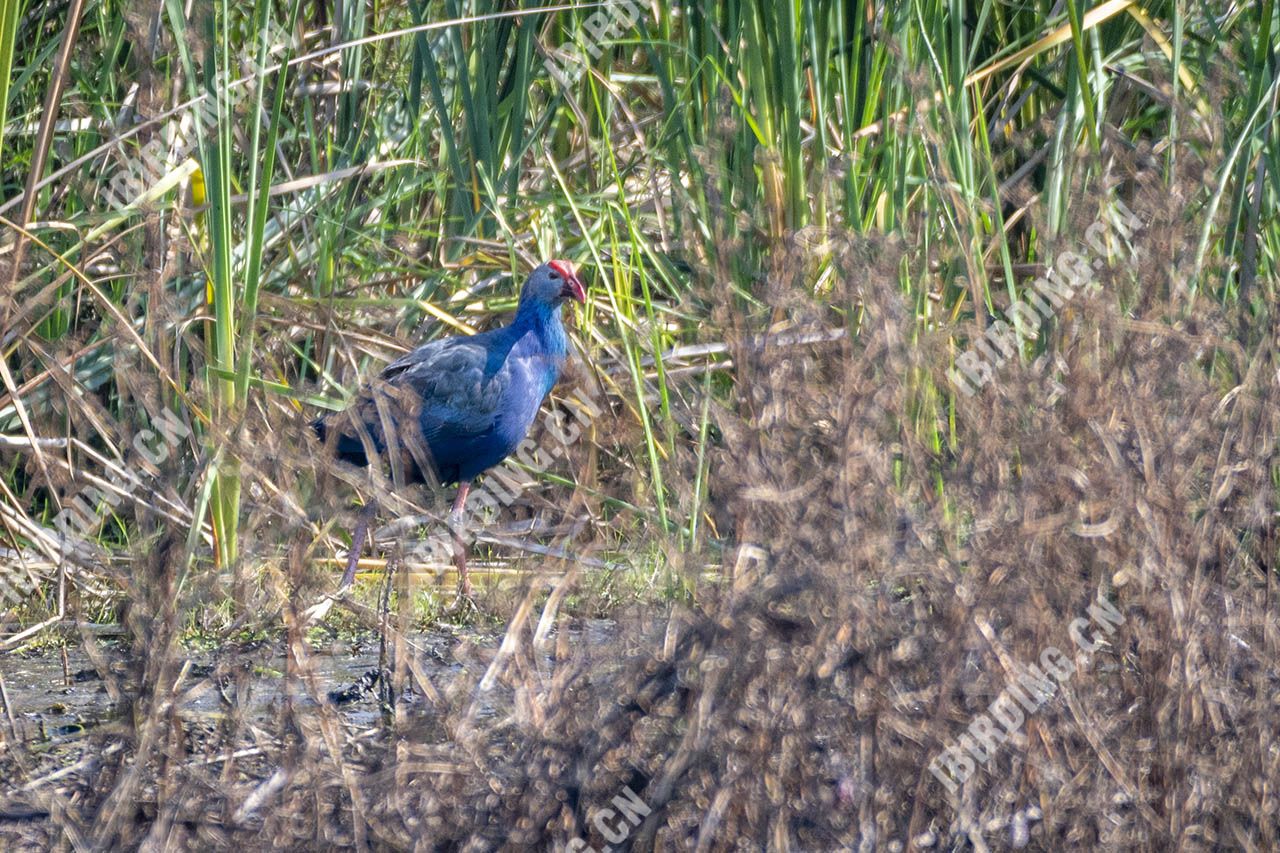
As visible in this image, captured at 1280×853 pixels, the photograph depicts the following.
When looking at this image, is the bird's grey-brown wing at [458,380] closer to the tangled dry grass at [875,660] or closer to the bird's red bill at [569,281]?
the bird's red bill at [569,281]

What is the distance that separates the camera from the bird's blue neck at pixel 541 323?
15.1ft

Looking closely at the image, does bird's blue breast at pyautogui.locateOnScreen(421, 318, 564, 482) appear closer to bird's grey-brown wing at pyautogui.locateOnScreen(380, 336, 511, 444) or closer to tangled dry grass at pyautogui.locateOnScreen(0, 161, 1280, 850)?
bird's grey-brown wing at pyautogui.locateOnScreen(380, 336, 511, 444)

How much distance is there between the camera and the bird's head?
14.9ft

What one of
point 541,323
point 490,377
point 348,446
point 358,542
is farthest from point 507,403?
point 358,542

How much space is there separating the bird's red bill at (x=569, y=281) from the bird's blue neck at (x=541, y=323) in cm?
8

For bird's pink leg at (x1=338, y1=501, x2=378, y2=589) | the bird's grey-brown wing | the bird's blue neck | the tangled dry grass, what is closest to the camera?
the tangled dry grass

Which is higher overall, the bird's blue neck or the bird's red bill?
the bird's red bill

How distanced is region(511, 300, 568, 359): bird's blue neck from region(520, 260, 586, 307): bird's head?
0.05ft

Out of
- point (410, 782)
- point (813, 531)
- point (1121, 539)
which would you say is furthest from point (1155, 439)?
point (410, 782)

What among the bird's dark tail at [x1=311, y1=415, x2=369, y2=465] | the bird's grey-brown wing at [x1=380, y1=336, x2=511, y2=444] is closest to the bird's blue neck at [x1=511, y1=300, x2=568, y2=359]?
the bird's grey-brown wing at [x1=380, y1=336, x2=511, y2=444]

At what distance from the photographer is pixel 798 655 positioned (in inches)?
82.5

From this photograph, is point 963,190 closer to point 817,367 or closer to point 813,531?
point 817,367

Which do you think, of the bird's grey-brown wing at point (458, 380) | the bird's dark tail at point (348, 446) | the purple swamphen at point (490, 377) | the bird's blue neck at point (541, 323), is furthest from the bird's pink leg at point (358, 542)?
the bird's blue neck at point (541, 323)

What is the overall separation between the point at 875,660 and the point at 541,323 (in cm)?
265
